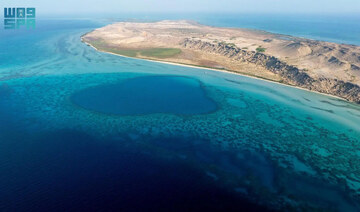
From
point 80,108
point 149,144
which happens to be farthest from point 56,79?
point 149,144

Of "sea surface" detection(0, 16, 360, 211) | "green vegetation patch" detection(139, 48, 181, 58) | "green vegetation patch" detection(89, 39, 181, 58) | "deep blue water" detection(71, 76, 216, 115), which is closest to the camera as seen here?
"sea surface" detection(0, 16, 360, 211)

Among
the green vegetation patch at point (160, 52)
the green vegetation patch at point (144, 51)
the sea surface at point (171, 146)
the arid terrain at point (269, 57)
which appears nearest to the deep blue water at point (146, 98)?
the sea surface at point (171, 146)

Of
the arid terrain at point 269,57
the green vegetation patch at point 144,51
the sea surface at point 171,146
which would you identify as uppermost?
the arid terrain at point 269,57

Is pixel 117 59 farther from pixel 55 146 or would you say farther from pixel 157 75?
pixel 55 146

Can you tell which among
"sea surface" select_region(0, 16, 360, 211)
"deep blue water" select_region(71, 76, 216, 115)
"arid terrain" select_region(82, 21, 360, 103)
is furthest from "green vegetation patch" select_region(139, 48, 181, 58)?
"deep blue water" select_region(71, 76, 216, 115)

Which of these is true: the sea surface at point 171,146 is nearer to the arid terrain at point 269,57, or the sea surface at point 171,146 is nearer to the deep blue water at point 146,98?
the deep blue water at point 146,98

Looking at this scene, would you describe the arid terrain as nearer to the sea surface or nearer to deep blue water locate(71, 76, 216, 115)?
the sea surface

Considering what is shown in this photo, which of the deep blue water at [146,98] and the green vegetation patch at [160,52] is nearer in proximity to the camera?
the deep blue water at [146,98]

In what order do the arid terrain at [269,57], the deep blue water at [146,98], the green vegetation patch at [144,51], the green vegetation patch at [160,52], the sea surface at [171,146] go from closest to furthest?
the sea surface at [171,146] → the deep blue water at [146,98] → the arid terrain at [269,57] → the green vegetation patch at [160,52] → the green vegetation patch at [144,51]

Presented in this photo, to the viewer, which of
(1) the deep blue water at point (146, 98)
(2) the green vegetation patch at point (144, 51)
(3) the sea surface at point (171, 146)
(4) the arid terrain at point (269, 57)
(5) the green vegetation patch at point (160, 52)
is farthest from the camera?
(2) the green vegetation patch at point (144, 51)
